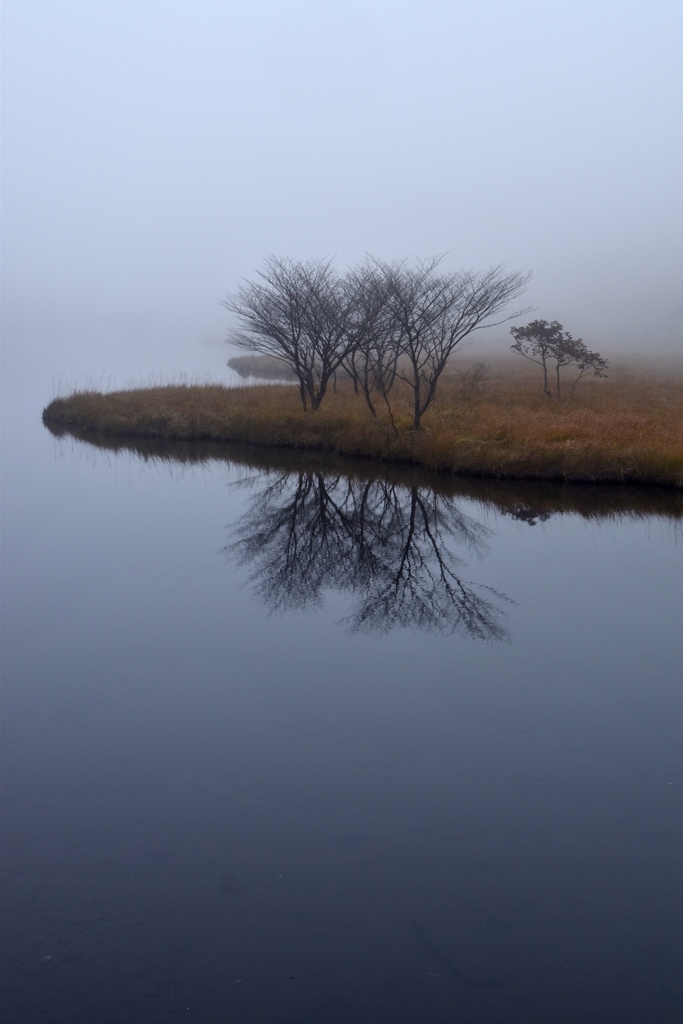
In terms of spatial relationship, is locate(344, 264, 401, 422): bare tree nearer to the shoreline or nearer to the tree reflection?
the shoreline

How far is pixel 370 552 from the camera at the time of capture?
10.5 metres

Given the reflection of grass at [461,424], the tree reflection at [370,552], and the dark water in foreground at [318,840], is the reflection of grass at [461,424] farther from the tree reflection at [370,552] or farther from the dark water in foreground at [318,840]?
the dark water in foreground at [318,840]

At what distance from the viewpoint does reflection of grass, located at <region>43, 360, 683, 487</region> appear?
14453 millimetres

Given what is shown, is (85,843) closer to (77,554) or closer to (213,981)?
(213,981)

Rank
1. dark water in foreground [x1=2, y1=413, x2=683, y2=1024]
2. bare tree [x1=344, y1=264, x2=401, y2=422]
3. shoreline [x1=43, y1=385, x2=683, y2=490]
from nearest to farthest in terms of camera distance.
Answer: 1. dark water in foreground [x1=2, y1=413, x2=683, y2=1024]
2. shoreline [x1=43, y1=385, x2=683, y2=490]
3. bare tree [x1=344, y1=264, x2=401, y2=422]

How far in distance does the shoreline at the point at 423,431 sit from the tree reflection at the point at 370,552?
1.92 meters

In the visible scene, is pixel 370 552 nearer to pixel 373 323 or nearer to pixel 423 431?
pixel 423 431

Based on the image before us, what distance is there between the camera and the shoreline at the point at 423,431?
14266 millimetres

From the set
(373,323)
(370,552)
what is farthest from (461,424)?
(370,552)

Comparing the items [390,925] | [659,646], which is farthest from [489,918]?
[659,646]

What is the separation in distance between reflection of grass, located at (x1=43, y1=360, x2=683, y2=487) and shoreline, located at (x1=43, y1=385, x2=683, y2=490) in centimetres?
2

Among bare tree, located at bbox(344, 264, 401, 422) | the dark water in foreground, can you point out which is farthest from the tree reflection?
bare tree, located at bbox(344, 264, 401, 422)

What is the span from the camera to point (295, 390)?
2755 centimetres

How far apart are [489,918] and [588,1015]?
62 cm
